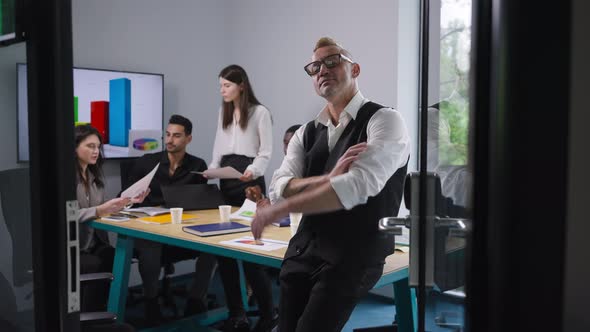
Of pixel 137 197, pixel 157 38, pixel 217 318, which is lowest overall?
pixel 217 318

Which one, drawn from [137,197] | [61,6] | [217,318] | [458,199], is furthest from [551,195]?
[217,318]

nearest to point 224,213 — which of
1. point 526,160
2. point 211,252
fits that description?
point 211,252

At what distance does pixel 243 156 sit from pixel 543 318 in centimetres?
316

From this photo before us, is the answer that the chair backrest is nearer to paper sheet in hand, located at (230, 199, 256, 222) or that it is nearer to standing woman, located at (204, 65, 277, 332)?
paper sheet in hand, located at (230, 199, 256, 222)

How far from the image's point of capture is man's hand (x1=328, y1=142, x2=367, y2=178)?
65.4 inches

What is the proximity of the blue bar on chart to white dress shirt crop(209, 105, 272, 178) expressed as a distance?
89 centimetres

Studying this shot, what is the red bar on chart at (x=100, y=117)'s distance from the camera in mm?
3998

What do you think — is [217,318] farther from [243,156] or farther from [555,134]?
[555,134]

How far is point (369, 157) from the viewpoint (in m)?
1.64

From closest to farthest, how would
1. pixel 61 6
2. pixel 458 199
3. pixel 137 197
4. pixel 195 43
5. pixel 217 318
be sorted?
pixel 458 199 → pixel 61 6 → pixel 137 197 → pixel 217 318 → pixel 195 43

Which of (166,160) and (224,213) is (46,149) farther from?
(166,160)

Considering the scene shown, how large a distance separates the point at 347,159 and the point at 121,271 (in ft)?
5.76

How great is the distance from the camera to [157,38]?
4348 mm

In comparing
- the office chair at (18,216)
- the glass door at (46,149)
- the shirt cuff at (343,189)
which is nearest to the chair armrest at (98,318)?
the office chair at (18,216)
